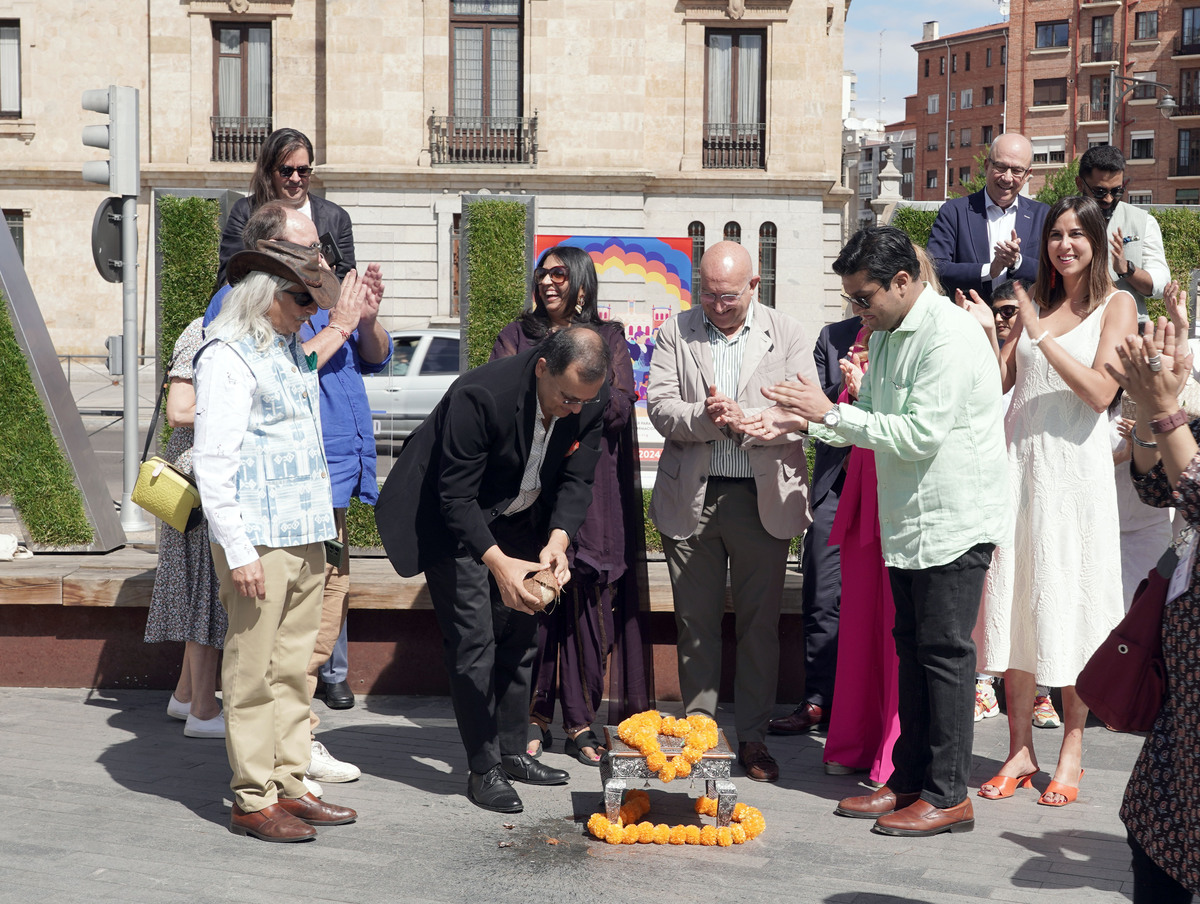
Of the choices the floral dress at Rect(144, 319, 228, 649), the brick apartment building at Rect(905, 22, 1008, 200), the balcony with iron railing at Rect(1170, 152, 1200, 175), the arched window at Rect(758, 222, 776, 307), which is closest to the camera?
the floral dress at Rect(144, 319, 228, 649)

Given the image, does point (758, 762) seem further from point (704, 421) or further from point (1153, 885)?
point (1153, 885)

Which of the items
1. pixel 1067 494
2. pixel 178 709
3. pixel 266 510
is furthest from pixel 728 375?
pixel 178 709

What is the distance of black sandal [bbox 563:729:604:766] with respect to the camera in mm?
5348

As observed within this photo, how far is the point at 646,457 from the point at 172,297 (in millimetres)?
3333

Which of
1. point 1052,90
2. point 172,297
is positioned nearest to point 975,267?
point 172,297

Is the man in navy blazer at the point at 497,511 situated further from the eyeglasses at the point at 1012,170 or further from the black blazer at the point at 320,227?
the eyeglasses at the point at 1012,170

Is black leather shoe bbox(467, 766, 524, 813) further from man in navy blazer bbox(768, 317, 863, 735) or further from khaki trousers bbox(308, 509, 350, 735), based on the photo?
man in navy blazer bbox(768, 317, 863, 735)

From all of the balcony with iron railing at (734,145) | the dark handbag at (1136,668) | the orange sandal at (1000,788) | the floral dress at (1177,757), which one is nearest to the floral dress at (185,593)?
the orange sandal at (1000,788)

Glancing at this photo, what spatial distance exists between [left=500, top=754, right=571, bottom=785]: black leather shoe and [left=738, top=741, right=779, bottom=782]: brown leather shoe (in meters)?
0.76

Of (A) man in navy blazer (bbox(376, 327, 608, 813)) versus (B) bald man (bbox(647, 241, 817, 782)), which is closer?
(A) man in navy blazer (bbox(376, 327, 608, 813))

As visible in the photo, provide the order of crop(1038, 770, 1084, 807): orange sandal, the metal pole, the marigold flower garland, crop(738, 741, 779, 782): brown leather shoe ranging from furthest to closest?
1. the metal pole
2. crop(738, 741, 779, 782): brown leather shoe
3. crop(1038, 770, 1084, 807): orange sandal
4. the marigold flower garland

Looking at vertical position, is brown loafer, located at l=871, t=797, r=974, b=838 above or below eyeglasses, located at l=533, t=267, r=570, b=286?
below

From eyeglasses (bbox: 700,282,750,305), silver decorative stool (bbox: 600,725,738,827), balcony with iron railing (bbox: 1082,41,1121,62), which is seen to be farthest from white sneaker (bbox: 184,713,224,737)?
balcony with iron railing (bbox: 1082,41,1121,62)

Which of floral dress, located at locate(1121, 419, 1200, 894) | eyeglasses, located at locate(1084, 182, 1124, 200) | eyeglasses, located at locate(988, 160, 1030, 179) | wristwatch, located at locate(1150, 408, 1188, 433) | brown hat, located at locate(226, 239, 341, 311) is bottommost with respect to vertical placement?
floral dress, located at locate(1121, 419, 1200, 894)
